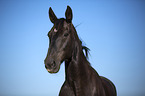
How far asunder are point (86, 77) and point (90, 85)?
248 mm

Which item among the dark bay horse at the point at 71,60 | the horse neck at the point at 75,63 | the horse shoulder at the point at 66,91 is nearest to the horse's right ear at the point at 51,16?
the dark bay horse at the point at 71,60

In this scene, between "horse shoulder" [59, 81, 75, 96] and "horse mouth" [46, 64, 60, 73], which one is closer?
"horse mouth" [46, 64, 60, 73]

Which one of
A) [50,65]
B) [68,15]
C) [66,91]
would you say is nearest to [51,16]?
[68,15]

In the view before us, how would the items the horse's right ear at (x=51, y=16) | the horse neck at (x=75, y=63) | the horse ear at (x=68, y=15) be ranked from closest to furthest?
1. the horse neck at (x=75, y=63)
2. the horse ear at (x=68, y=15)
3. the horse's right ear at (x=51, y=16)

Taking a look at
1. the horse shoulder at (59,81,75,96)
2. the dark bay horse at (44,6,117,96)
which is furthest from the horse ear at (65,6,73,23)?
the horse shoulder at (59,81,75,96)

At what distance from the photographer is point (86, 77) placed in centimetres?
484

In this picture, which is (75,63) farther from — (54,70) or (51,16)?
(51,16)

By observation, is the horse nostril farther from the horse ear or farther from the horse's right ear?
the horse's right ear

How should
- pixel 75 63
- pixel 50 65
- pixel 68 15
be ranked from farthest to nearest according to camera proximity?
pixel 68 15, pixel 75 63, pixel 50 65

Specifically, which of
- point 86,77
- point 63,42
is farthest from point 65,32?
point 86,77

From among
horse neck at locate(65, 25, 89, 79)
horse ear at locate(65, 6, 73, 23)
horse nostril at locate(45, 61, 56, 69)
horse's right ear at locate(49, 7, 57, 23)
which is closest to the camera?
horse nostril at locate(45, 61, 56, 69)

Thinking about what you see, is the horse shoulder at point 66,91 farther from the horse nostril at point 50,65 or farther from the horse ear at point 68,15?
the horse ear at point 68,15

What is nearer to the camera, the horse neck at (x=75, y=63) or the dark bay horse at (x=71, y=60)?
the dark bay horse at (x=71, y=60)

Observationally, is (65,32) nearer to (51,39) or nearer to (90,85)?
(51,39)
